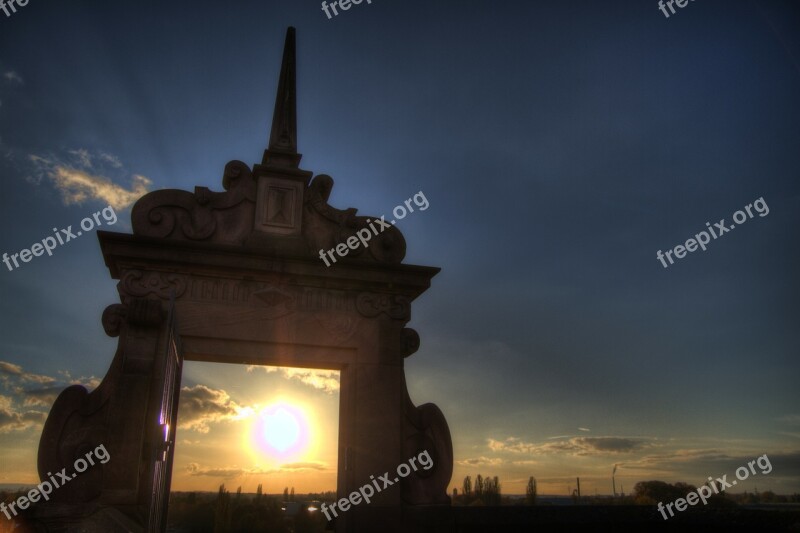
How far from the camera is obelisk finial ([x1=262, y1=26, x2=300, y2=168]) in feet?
33.5

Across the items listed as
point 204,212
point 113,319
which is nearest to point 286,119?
point 204,212

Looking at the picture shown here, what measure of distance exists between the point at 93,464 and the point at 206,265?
9.86 ft

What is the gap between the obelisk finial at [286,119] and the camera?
1022 cm

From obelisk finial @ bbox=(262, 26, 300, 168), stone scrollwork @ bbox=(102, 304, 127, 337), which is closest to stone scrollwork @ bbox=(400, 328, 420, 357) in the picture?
obelisk finial @ bbox=(262, 26, 300, 168)

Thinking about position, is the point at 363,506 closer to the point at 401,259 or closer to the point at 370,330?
the point at 370,330

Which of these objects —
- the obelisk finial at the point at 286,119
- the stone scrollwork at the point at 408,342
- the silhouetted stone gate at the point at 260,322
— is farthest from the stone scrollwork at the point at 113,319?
the stone scrollwork at the point at 408,342

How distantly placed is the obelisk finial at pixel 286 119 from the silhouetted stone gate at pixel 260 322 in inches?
1.5

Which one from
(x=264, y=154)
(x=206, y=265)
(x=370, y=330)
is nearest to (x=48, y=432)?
(x=206, y=265)

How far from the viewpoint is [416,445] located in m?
9.24

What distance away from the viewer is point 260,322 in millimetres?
9055

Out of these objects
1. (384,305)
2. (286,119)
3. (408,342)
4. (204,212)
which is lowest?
(408,342)

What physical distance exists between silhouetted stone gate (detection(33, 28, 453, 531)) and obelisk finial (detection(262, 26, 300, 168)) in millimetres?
39

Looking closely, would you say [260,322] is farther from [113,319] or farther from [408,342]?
[408,342]

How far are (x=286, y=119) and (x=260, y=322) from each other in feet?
12.5
